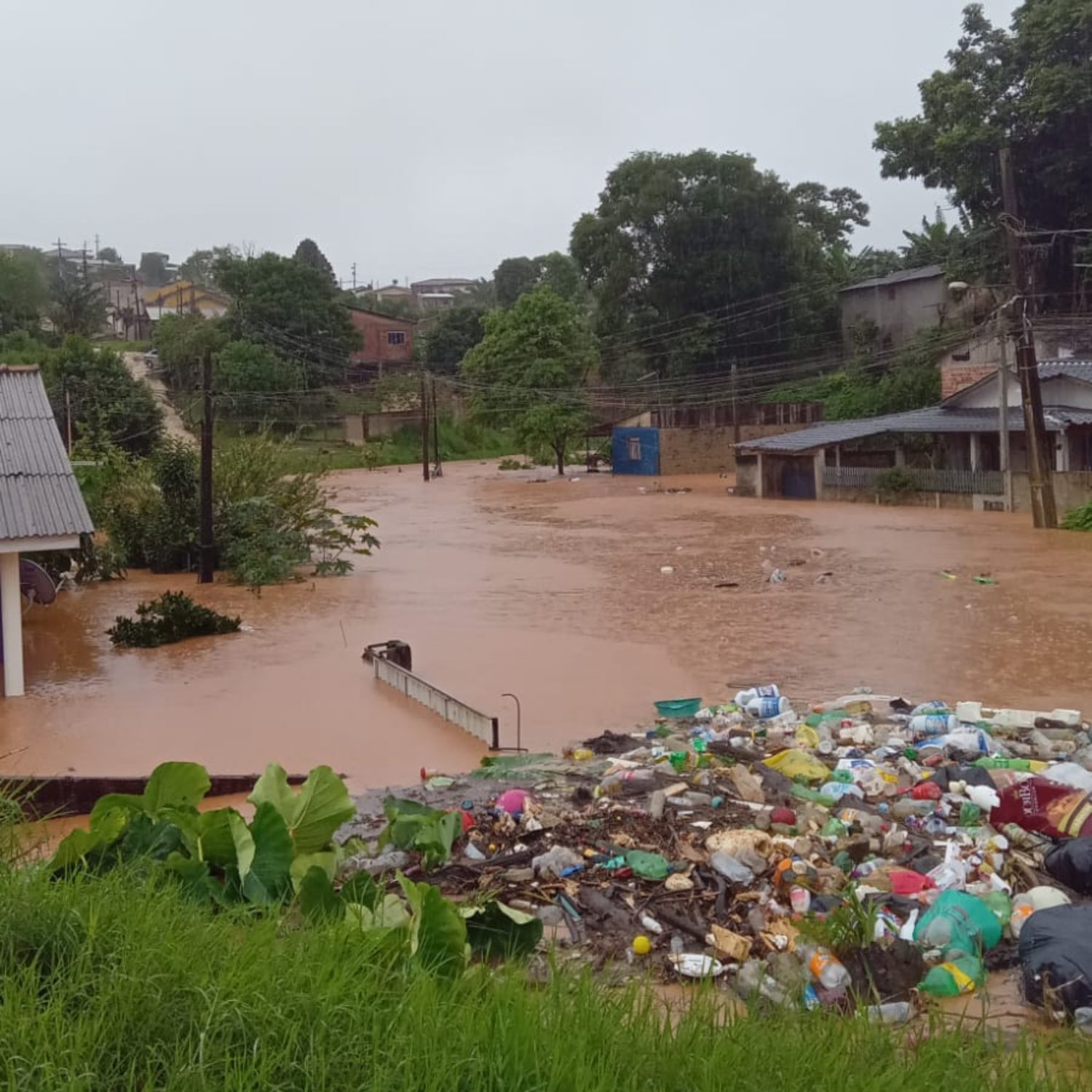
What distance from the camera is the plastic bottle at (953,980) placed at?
17.1ft

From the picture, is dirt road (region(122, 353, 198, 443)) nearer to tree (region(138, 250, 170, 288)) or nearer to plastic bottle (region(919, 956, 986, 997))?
plastic bottle (region(919, 956, 986, 997))

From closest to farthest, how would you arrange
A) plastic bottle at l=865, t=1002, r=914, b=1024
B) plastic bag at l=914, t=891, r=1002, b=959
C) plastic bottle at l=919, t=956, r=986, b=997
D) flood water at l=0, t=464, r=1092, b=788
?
plastic bottle at l=865, t=1002, r=914, b=1024 < plastic bottle at l=919, t=956, r=986, b=997 < plastic bag at l=914, t=891, r=1002, b=959 < flood water at l=0, t=464, r=1092, b=788

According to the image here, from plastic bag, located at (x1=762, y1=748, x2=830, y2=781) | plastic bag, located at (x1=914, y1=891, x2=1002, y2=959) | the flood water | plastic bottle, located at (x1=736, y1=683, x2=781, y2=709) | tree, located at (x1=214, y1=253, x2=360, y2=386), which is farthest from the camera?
tree, located at (x1=214, y1=253, x2=360, y2=386)

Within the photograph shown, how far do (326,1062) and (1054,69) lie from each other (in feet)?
142

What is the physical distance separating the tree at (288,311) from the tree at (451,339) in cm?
877

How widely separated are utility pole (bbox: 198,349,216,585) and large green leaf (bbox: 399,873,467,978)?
58.7ft

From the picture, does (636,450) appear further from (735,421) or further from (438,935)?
(438,935)

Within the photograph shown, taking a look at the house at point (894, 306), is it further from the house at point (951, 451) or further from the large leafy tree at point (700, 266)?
the house at point (951, 451)

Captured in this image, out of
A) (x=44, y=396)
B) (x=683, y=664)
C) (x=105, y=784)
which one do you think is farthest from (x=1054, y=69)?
(x=105, y=784)

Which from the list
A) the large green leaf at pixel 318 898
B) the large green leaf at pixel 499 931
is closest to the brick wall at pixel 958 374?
the large green leaf at pixel 499 931

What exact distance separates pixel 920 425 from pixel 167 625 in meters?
26.0

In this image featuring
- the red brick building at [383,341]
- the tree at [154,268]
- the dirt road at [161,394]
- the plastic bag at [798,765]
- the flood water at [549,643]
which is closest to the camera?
the plastic bag at [798,765]

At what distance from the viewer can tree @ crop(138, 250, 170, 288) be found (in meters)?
128

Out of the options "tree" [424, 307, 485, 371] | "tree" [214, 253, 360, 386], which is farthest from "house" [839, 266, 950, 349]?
"tree" [214, 253, 360, 386]
